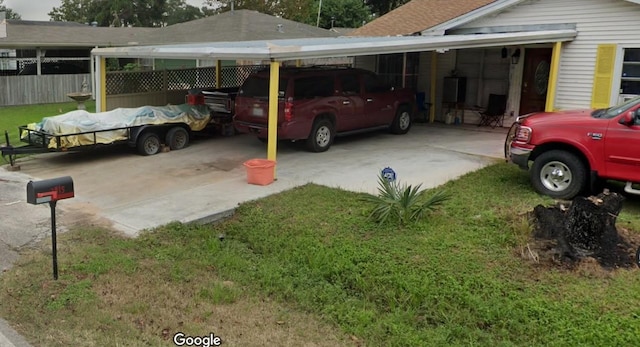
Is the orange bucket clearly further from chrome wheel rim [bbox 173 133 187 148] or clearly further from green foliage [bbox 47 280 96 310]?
green foliage [bbox 47 280 96 310]

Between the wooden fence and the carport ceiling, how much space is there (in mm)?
11134

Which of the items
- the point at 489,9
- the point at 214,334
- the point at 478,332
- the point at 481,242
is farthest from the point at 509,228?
the point at 489,9

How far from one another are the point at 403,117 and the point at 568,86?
12.5 ft

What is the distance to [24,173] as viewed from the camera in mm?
10383

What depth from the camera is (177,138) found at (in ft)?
40.1

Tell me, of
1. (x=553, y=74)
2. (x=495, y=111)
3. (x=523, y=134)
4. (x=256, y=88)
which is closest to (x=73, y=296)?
(x=523, y=134)

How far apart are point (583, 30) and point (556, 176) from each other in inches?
224

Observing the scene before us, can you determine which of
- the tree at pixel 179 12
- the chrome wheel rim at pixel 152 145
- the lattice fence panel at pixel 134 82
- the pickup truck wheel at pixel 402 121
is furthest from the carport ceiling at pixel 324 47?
the tree at pixel 179 12

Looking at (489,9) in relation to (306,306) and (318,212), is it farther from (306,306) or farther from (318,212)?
(306,306)

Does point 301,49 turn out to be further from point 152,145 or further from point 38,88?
point 38,88

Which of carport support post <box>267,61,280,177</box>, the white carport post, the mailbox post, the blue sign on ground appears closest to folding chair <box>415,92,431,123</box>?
carport support post <box>267,61,280,177</box>

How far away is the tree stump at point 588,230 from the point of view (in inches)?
223

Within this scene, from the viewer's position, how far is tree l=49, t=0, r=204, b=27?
52.8 meters

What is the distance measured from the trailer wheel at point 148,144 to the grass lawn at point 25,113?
12.4 feet
